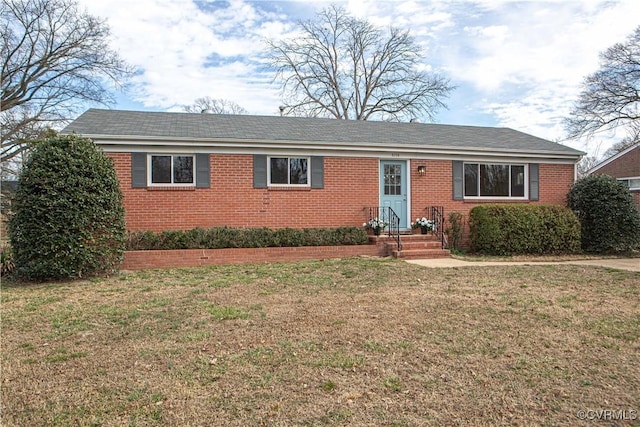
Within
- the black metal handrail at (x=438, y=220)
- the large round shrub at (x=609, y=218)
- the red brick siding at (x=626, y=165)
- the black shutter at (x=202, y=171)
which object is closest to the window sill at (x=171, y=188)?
the black shutter at (x=202, y=171)

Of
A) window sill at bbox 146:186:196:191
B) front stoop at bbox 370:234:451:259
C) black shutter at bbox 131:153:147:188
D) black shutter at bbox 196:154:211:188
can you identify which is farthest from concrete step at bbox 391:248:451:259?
black shutter at bbox 131:153:147:188

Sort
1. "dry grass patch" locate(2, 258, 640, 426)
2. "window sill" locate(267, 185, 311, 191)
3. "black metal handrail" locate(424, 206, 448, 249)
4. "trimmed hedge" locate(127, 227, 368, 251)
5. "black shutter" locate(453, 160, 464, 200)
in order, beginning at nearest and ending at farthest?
"dry grass patch" locate(2, 258, 640, 426), "trimmed hedge" locate(127, 227, 368, 251), "window sill" locate(267, 185, 311, 191), "black metal handrail" locate(424, 206, 448, 249), "black shutter" locate(453, 160, 464, 200)

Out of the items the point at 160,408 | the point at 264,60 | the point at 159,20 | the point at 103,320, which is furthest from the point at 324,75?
the point at 160,408

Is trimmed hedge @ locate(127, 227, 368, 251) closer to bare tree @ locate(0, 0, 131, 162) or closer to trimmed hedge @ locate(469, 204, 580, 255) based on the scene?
trimmed hedge @ locate(469, 204, 580, 255)

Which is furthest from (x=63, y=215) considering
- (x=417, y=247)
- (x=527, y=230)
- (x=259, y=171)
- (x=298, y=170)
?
(x=527, y=230)

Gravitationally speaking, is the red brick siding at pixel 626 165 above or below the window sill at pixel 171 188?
above

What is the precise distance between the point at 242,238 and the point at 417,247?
15.2ft

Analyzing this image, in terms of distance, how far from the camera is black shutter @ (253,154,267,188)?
11367 millimetres

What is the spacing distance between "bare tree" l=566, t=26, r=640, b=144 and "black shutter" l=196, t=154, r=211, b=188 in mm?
25513

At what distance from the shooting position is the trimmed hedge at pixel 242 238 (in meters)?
9.83

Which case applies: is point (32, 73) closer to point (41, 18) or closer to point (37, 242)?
point (41, 18)

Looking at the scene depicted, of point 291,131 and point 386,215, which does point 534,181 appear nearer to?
point 386,215

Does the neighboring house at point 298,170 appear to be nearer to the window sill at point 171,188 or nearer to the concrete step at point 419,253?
the window sill at point 171,188

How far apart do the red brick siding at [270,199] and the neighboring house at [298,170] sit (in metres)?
0.03
